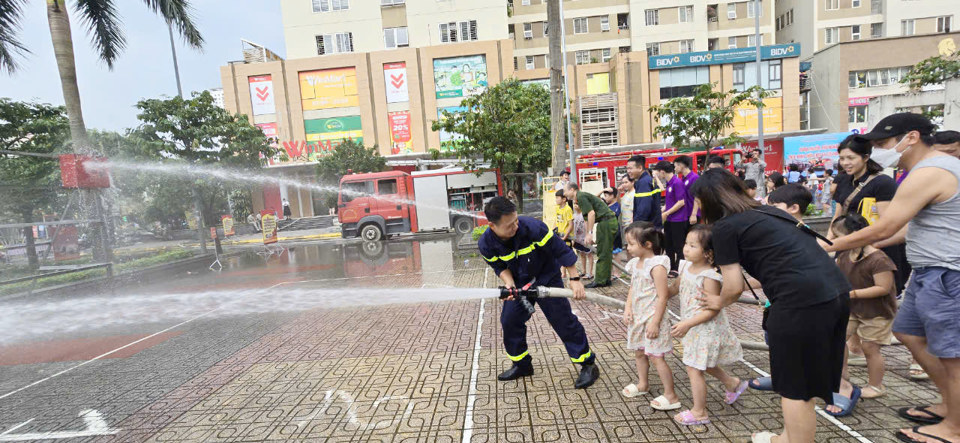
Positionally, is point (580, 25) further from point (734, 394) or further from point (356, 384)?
point (734, 394)

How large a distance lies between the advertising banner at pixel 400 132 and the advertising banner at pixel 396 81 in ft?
3.63

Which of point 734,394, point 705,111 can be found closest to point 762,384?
point 734,394

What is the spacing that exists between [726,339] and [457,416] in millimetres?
1999

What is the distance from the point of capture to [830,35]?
35.1 meters

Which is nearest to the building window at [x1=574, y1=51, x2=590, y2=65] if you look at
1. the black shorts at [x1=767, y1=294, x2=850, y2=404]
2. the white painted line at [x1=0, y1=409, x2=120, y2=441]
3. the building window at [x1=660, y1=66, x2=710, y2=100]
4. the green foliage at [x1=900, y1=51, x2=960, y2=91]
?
the building window at [x1=660, y1=66, x2=710, y2=100]

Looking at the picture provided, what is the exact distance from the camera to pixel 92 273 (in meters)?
12.5

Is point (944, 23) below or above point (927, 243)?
above

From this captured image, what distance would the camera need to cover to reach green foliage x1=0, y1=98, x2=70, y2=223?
13086 millimetres

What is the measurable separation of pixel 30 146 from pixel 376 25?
944 inches

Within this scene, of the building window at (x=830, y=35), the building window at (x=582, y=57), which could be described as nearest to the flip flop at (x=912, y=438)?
the building window at (x=582, y=57)

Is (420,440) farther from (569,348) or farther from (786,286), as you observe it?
(786,286)

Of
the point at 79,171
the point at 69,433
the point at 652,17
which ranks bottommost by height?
the point at 69,433

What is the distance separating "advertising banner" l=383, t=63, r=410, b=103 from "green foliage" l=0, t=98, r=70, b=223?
750 inches

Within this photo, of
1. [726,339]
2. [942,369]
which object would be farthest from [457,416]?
[942,369]
